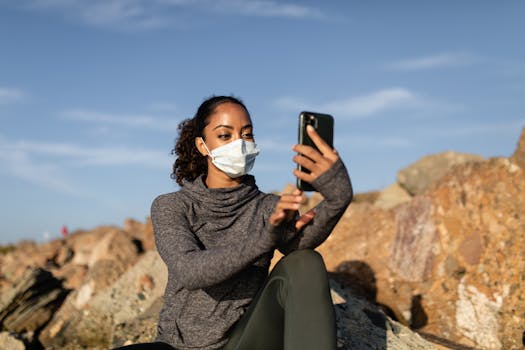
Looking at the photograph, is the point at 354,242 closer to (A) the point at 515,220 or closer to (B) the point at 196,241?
(A) the point at 515,220

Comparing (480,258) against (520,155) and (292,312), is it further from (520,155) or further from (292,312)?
(292,312)

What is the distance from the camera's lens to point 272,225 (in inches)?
96.7

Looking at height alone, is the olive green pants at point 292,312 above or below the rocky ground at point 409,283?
above

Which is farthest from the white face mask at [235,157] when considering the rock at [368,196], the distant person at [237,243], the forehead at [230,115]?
the rock at [368,196]

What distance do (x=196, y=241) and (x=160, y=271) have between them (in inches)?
179

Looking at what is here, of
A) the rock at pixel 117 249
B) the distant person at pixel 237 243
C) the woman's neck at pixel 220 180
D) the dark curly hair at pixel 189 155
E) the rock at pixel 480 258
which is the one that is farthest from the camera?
the rock at pixel 117 249

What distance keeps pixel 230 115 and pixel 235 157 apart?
0.23 meters

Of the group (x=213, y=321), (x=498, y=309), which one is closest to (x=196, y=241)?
(x=213, y=321)

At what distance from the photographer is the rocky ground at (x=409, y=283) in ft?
18.0

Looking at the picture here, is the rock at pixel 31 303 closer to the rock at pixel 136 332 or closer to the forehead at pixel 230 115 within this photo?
the rock at pixel 136 332

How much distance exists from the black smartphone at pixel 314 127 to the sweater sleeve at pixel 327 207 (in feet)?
0.20

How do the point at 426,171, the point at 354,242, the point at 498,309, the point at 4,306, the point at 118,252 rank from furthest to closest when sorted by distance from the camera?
the point at 426,171 → the point at 118,252 → the point at 4,306 → the point at 354,242 → the point at 498,309

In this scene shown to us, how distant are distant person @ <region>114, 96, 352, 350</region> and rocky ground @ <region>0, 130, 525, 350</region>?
1860 mm

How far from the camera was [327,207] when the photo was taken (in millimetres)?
2613
